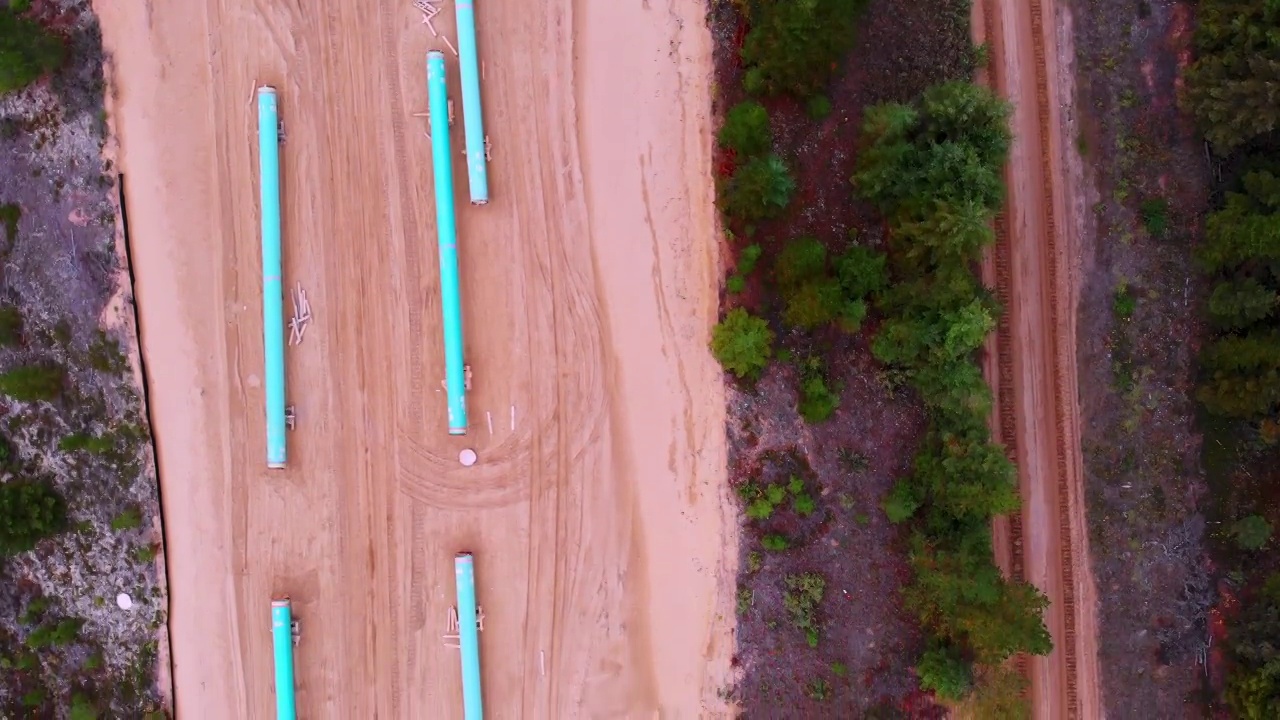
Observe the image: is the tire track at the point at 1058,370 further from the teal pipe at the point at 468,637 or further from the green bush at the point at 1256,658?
the teal pipe at the point at 468,637

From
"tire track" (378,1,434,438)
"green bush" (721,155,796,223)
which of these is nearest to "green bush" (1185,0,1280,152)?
"green bush" (721,155,796,223)

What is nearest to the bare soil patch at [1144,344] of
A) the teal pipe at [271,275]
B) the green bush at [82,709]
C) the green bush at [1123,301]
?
the green bush at [1123,301]

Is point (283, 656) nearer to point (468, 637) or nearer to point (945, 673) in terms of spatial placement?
point (468, 637)

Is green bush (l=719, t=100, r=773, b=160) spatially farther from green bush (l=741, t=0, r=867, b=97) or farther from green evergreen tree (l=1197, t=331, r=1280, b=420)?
green evergreen tree (l=1197, t=331, r=1280, b=420)

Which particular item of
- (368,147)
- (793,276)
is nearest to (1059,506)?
(793,276)

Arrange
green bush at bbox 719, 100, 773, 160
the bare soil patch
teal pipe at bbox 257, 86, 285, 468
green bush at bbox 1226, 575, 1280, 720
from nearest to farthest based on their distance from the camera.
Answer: green bush at bbox 1226, 575, 1280, 720 → green bush at bbox 719, 100, 773, 160 → teal pipe at bbox 257, 86, 285, 468 → the bare soil patch

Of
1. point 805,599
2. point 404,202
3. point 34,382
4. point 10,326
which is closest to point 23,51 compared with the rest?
point 10,326

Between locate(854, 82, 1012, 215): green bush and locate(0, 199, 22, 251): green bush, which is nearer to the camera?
locate(854, 82, 1012, 215): green bush

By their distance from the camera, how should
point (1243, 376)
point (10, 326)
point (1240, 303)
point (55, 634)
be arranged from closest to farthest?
point (1240, 303) → point (1243, 376) → point (10, 326) → point (55, 634)
